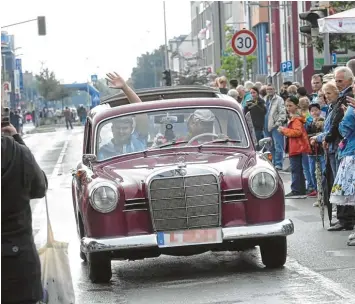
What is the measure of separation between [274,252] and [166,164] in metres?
1.26

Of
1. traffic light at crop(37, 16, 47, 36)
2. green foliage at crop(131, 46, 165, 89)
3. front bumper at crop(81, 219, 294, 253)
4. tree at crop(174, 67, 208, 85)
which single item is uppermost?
traffic light at crop(37, 16, 47, 36)

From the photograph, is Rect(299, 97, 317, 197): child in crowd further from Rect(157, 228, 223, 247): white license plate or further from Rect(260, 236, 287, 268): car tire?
Rect(157, 228, 223, 247): white license plate

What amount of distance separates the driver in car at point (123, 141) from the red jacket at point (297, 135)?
6473 millimetres

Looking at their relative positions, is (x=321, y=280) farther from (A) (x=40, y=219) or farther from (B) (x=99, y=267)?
(A) (x=40, y=219)

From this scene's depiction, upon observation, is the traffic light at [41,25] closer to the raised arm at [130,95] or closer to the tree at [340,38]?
the tree at [340,38]

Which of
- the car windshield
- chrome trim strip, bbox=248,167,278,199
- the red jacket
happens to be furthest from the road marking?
chrome trim strip, bbox=248,167,278,199

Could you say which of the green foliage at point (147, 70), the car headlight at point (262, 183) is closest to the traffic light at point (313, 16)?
the car headlight at point (262, 183)

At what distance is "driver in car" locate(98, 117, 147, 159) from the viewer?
457 inches

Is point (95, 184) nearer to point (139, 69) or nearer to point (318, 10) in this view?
point (318, 10)

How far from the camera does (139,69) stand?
655ft

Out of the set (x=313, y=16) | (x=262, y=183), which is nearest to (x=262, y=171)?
A: (x=262, y=183)

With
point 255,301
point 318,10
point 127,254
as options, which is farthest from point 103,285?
point 318,10

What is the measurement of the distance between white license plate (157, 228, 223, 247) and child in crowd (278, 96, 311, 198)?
7.67m

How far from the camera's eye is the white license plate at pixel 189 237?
34.1ft
